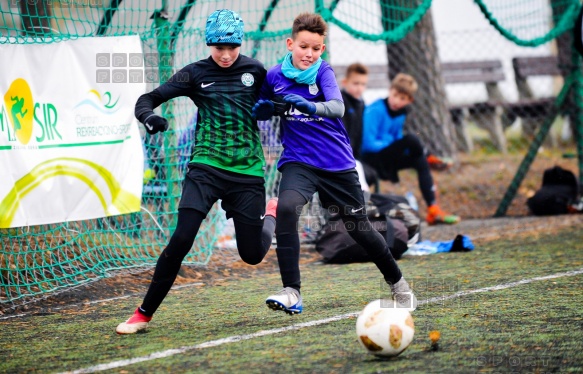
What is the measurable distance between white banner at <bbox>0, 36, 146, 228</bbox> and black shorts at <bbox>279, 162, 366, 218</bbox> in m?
2.01

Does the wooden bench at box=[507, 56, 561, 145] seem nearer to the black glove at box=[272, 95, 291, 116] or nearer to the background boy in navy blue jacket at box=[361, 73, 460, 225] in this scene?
the background boy in navy blue jacket at box=[361, 73, 460, 225]

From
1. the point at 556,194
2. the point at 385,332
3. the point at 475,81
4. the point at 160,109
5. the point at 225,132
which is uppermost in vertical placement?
the point at 225,132

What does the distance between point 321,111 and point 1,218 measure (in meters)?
2.49

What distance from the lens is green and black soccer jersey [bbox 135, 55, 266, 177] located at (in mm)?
5180

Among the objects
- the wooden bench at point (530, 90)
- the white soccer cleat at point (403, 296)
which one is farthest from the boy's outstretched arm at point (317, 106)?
the wooden bench at point (530, 90)

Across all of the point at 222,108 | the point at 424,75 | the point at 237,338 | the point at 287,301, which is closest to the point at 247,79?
the point at 222,108

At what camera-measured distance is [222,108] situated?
5.24 m

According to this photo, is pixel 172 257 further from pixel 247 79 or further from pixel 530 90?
pixel 530 90

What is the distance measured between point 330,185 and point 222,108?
0.79 metres

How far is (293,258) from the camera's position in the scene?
5117 millimetres

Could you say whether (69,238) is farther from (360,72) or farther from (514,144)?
(514,144)

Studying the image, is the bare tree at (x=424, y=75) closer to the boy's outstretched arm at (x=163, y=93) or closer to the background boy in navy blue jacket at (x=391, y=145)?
the background boy in navy blue jacket at (x=391, y=145)

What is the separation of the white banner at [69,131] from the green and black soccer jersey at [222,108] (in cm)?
Answer: 155

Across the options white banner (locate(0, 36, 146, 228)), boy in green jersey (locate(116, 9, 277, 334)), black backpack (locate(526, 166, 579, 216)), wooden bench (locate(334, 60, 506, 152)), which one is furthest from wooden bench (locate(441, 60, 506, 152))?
boy in green jersey (locate(116, 9, 277, 334))
